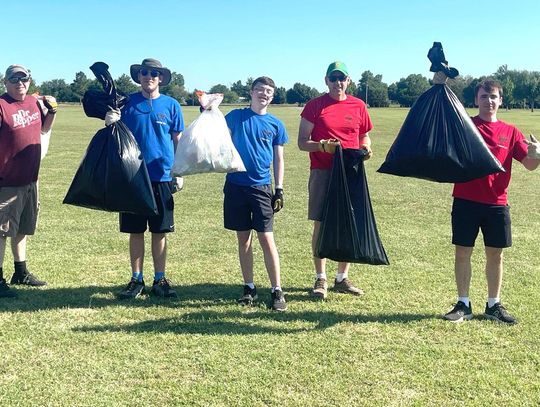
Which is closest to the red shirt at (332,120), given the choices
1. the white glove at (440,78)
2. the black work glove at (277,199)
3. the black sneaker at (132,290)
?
the black work glove at (277,199)

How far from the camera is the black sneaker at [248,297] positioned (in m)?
4.49

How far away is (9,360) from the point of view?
3.37 m

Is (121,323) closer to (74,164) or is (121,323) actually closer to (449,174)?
(449,174)

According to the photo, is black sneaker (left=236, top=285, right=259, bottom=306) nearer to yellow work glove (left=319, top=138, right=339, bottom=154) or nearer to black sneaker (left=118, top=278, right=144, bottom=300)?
black sneaker (left=118, top=278, right=144, bottom=300)

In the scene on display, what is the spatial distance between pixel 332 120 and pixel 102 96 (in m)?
1.93

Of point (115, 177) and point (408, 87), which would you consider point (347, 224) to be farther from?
point (408, 87)

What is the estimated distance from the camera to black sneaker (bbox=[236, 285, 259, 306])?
4492 mm

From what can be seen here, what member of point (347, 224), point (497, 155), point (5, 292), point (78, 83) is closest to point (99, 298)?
point (5, 292)

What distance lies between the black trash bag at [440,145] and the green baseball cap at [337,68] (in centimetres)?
79

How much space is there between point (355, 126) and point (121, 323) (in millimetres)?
2521

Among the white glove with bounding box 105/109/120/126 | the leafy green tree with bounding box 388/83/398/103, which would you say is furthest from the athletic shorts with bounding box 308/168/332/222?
the leafy green tree with bounding box 388/83/398/103

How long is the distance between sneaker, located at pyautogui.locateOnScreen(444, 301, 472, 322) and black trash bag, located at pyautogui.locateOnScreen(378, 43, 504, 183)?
1.01 metres

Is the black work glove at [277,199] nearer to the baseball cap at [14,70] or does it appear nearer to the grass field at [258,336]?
the grass field at [258,336]

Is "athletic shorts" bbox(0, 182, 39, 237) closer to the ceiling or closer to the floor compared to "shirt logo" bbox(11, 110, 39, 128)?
closer to the floor
